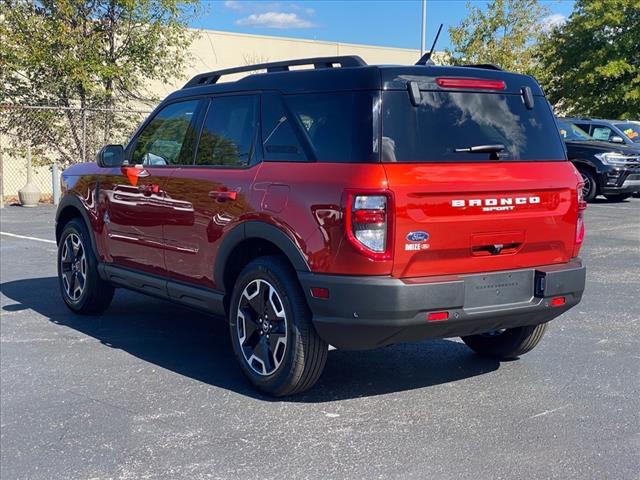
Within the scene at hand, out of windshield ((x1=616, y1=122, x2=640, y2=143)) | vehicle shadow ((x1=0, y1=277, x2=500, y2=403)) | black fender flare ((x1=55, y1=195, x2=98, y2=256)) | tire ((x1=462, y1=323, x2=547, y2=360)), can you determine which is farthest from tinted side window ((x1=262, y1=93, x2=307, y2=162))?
windshield ((x1=616, y1=122, x2=640, y2=143))

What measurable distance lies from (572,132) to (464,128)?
50.9 feet

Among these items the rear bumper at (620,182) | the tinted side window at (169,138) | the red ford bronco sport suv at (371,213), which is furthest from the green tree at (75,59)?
the red ford bronco sport suv at (371,213)

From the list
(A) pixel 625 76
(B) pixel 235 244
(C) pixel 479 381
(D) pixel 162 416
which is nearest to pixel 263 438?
(D) pixel 162 416

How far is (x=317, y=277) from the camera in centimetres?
439

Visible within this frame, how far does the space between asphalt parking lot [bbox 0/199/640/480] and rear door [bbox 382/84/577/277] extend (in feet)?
2.83

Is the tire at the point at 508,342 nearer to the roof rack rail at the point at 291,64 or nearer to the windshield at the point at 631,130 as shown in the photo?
the roof rack rail at the point at 291,64

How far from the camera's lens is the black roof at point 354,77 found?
4.46m

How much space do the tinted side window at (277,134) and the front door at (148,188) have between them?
0.88 m

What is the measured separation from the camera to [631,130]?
1998cm

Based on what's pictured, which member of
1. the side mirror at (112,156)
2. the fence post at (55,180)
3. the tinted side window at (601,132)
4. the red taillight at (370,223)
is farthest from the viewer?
the tinted side window at (601,132)

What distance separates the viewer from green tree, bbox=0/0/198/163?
19125 mm

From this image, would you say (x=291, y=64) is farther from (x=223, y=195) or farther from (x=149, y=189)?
(x=149, y=189)

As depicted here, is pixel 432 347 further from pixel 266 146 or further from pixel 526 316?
pixel 266 146

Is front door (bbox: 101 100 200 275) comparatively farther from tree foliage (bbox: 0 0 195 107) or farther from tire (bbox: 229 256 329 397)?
tree foliage (bbox: 0 0 195 107)
